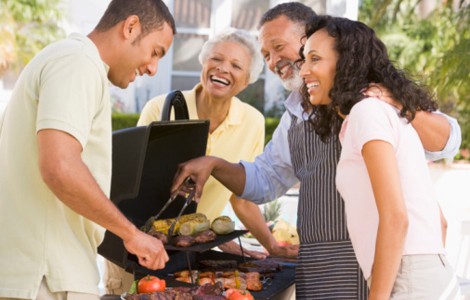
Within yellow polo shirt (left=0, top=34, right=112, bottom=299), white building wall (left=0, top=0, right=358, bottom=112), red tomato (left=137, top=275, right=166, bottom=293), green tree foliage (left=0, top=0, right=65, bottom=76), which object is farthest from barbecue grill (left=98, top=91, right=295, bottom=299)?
green tree foliage (left=0, top=0, right=65, bottom=76)

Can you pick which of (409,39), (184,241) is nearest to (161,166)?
(184,241)

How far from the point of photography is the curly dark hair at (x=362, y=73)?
223cm

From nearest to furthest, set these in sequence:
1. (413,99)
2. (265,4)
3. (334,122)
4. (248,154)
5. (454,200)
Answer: (413,99) → (334,122) → (248,154) → (454,200) → (265,4)

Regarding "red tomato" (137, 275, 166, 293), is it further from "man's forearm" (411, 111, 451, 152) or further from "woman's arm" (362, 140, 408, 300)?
"man's forearm" (411, 111, 451, 152)

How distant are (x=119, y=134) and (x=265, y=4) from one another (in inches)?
398

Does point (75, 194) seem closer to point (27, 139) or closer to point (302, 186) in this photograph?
point (27, 139)

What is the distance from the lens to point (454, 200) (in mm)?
9125

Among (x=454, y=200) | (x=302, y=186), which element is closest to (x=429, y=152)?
(x=302, y=186)

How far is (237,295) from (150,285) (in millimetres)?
267

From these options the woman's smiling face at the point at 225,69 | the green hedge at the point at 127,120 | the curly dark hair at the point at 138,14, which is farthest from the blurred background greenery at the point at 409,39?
the curly dark hair at the point at 138,14

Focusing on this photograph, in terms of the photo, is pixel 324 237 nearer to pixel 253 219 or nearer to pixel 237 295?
pixel 237 295

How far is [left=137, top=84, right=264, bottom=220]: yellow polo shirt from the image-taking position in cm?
342

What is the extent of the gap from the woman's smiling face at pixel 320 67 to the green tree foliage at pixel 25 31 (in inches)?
434

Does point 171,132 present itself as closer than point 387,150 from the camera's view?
No
